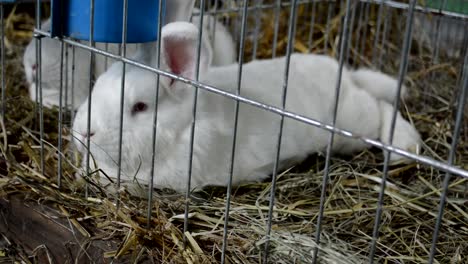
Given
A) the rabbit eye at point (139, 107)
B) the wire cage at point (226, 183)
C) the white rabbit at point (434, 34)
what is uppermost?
the white rabbit at point (434, 34)

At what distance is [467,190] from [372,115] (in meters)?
0.53

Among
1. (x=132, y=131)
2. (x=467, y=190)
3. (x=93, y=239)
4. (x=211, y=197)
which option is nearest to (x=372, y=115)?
(x=467, y=190)

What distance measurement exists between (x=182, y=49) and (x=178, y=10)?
0.18m

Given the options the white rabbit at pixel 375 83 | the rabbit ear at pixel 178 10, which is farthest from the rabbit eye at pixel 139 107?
the white rabbit at pixel 375 83

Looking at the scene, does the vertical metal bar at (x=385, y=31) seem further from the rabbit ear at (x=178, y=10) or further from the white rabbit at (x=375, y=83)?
the rabbit ear at (x=178, y=10)

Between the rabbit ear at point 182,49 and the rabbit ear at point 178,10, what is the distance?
0.50 feet

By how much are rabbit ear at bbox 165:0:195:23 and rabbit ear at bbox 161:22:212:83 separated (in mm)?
153

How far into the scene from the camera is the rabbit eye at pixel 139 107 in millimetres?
1807

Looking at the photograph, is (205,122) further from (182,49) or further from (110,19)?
(110,19)

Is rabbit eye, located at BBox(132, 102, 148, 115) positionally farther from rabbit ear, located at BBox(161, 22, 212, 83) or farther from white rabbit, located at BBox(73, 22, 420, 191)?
rabbit ear, located at BBox(161, 22, 212, 83)

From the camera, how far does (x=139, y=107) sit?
1815 mm

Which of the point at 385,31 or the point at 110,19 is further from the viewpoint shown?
the point at 385,31

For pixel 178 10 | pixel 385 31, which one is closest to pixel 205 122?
pixel 178 10

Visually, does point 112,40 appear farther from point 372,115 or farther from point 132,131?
point 372,115
